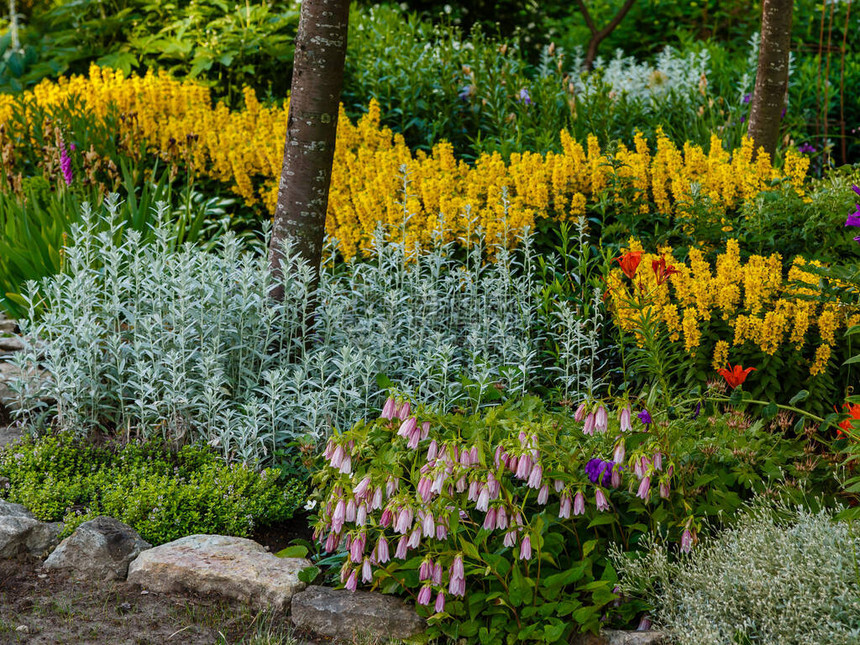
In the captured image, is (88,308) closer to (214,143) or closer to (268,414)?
(268,414)

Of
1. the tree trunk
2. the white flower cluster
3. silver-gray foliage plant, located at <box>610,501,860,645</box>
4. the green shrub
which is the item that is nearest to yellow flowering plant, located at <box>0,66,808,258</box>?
the tree trunk

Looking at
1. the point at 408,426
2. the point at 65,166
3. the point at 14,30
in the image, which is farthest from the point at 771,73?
the point at 14,30

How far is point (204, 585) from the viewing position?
3.13 m

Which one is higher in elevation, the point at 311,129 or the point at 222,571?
the point at 311,129

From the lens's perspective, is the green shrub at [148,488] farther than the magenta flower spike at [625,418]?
Yes

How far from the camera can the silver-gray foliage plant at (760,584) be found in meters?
2.51

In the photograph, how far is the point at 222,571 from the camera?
3.12 m

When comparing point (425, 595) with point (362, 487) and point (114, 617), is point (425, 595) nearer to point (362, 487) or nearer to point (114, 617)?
point (362, 487)

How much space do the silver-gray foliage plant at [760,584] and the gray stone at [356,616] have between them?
706mm

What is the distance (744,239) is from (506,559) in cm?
241

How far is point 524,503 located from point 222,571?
3.70 feet

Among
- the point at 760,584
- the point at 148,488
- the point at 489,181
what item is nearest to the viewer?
the point at 760,584

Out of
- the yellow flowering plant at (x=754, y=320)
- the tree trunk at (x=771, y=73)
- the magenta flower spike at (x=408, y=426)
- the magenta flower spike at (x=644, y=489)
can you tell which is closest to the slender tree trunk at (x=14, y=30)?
the tree trunk at (x=771, y=73)

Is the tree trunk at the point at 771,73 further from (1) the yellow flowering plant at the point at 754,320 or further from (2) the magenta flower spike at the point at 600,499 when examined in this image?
(2) the magenta flower spike at the point at 600,499
